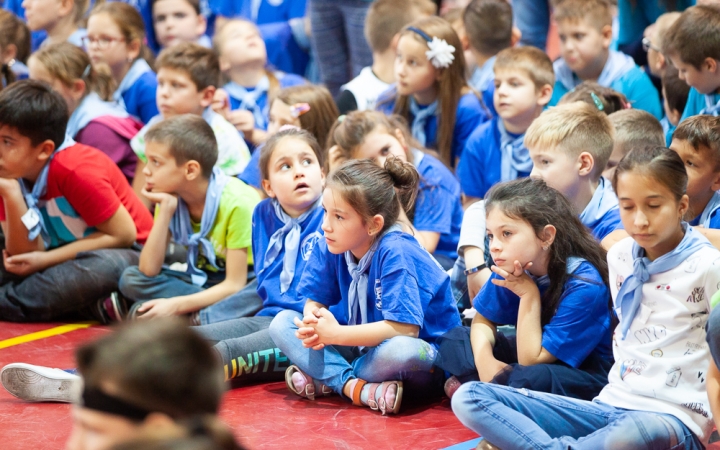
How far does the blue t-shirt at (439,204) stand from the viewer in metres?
3.66

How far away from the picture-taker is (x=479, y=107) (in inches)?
179

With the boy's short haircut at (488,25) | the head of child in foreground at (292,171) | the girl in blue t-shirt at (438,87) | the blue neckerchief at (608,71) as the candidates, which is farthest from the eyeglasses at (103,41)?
the blue neckerchief at (608,71)

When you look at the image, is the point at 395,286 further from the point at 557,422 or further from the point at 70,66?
the point at 70,66

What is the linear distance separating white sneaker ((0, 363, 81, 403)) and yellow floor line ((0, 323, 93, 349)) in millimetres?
684

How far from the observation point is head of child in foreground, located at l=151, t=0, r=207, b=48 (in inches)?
242

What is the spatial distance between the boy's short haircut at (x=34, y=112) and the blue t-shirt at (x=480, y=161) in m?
1.80

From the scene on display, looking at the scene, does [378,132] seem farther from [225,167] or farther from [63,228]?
[63,228]

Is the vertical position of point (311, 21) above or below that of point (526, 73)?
above

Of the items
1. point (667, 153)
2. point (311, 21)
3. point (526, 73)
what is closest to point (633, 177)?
point (667, 153)

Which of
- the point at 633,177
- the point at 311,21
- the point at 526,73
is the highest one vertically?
the point at 311,21

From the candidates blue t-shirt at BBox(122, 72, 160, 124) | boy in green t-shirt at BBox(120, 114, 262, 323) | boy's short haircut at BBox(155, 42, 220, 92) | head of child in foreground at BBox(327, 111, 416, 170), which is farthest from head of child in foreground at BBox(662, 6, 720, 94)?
blue t-shirt at BBox(122, 72, 160, 124)

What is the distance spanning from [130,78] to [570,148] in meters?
3.05

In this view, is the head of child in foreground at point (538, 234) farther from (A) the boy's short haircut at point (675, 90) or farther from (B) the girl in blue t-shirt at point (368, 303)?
(A) the boy's short haircut at point (675, 90)

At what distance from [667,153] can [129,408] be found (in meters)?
1.68
